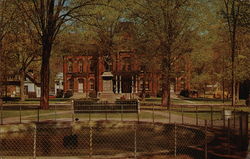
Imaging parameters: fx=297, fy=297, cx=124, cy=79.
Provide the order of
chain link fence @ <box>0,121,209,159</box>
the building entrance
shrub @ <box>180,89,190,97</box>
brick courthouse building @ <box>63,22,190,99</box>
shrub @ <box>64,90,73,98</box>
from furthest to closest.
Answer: the building entrance → shrub @ <box>64,90,73,98</box> → brick courthouse building @ <box>63,22,190,99</box> → shrub @ <box>180,89,190,97</box> → chain link fence @ <box>0,121,209,159</box>

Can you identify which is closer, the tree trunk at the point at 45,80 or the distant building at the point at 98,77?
the tree trunk at the point at 45,80

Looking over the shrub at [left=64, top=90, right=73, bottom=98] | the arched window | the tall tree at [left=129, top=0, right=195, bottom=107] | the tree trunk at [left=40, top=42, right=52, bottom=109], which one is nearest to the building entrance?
the arched window

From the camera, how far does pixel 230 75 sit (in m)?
33.9

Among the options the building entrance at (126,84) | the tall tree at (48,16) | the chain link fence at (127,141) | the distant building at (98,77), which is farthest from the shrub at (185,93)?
the chain link fence at (127,141)

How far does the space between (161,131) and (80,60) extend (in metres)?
52.0

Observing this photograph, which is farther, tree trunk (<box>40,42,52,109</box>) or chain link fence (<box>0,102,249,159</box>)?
tree trunk (<box>40,42,52,109</box>)

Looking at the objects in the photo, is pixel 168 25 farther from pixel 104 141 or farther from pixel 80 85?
pixel 80 85

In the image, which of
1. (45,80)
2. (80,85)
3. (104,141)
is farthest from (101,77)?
(104,141)

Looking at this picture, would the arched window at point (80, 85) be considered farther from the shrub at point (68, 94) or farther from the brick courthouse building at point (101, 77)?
the shrub at point (68, 94)

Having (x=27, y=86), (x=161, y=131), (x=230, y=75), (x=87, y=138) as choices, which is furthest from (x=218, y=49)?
(x=27, y=86)

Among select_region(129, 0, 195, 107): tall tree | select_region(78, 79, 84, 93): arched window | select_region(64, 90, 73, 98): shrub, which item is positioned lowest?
select_region(64, 90, 73, 98): shrub

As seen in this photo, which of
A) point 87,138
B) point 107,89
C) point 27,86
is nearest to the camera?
point 87,138

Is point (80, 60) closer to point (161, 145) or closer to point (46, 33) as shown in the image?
point (46, 33)

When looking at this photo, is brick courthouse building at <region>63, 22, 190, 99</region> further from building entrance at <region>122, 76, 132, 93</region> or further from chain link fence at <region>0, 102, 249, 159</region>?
chain link fence at <region>0, 102, 249, 159</region>
